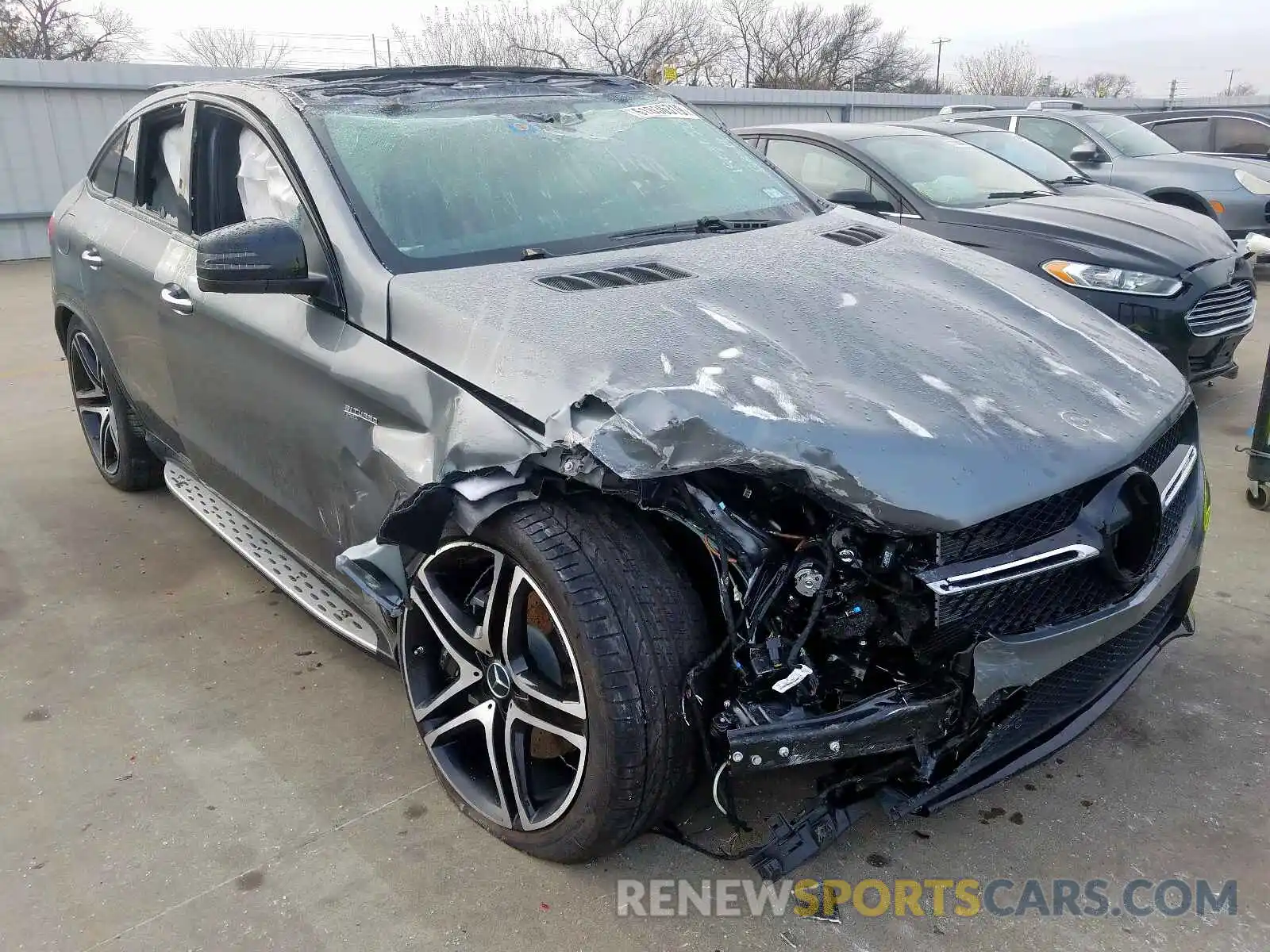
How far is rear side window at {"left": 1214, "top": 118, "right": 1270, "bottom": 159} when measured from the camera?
497 inches

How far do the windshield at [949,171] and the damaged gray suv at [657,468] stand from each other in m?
3.44

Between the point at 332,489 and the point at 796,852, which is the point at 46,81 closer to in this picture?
the point at 332,489

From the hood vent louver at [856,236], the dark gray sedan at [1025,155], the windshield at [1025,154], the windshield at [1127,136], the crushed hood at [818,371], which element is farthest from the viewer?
the windshield at [1127,136]

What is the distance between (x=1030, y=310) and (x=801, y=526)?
1123 mm

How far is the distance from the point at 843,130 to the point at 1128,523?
5192mm

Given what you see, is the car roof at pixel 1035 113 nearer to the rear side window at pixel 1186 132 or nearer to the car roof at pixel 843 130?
the car roof at pixel 843 130

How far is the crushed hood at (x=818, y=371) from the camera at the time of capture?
1.96 m

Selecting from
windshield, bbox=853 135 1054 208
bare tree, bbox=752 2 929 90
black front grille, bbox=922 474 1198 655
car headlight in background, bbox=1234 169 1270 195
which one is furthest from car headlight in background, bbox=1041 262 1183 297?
bare tree, bbox=752 2 929 90

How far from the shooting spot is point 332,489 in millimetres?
2717

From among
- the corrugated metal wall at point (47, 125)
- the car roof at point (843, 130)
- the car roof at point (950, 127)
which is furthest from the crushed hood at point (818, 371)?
the corrugated metal wall at point (47, 125)

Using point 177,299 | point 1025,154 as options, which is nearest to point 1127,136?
point 1025,154

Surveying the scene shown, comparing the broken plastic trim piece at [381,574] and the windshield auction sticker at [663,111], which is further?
the windshield auction sticker at [663,111]

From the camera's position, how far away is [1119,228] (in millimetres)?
5750

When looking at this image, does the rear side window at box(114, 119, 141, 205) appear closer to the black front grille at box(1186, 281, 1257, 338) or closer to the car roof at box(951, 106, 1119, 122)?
the black front grille at box(1186, 281, 1257, 338)
